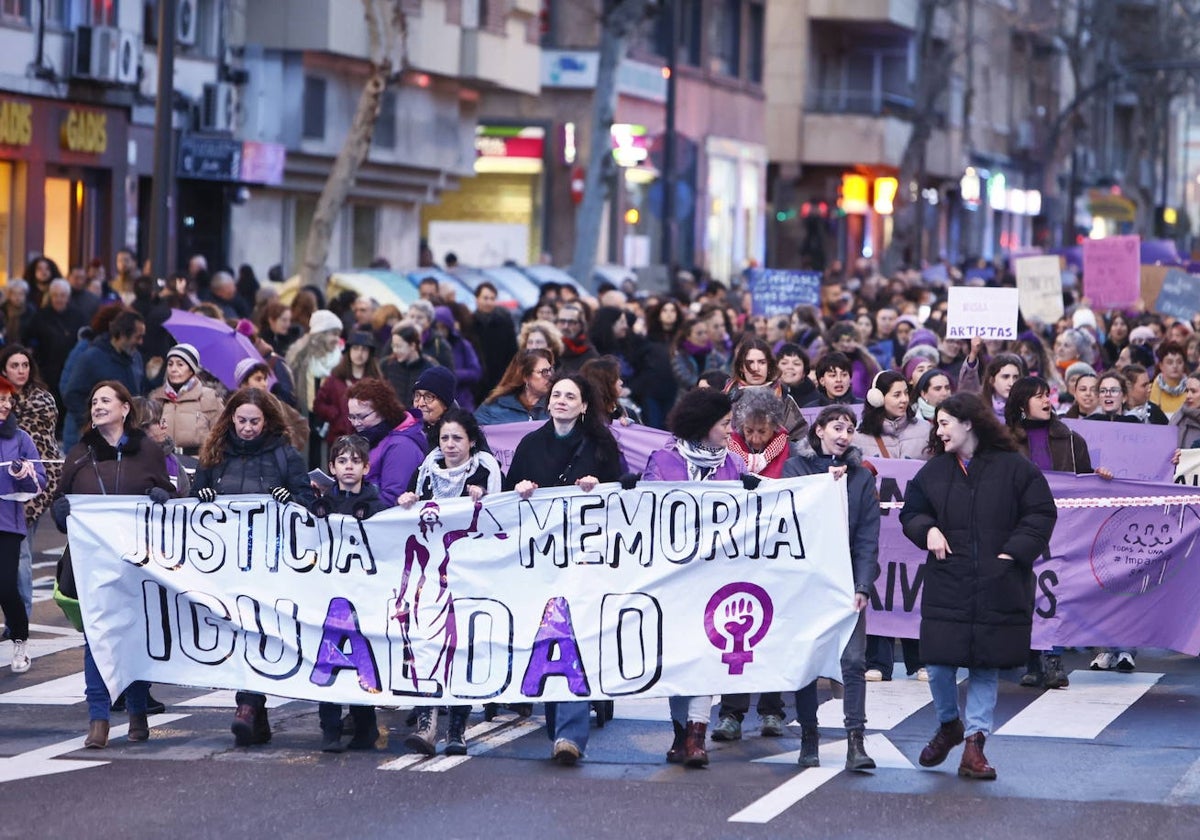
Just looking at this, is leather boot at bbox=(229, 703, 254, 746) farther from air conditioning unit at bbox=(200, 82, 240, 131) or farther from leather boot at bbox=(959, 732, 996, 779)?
air conditioning unit at bbox=(200, 82, 240, 131)

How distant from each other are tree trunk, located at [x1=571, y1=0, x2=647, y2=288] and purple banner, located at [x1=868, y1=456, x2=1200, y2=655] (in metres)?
26.0

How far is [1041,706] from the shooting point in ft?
40.7

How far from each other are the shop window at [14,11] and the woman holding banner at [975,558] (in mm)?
21999

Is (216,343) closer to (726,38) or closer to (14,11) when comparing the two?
(14,11)

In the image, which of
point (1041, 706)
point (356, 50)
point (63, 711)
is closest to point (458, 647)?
point (63, 711)

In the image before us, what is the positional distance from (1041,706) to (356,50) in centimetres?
2814

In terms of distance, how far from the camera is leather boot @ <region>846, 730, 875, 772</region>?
1047cm

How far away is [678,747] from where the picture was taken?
10.7 meters

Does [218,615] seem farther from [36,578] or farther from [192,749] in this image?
[36,578]

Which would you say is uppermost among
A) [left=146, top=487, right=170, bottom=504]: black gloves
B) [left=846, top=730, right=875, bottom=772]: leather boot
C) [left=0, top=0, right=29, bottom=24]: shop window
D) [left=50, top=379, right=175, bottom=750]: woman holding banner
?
[left=0, top=0, right=29, bottom=24]: shop window

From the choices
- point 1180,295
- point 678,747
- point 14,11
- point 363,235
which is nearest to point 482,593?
point 678,747

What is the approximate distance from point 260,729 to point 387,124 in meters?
31.4

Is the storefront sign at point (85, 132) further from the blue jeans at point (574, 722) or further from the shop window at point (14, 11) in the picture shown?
the blue jeans at point (574, 722)

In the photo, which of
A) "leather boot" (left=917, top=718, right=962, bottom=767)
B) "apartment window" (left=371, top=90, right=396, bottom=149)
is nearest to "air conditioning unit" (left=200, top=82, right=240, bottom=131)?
"apartment window" (left=371, top=90, right=396, bottom=149)
